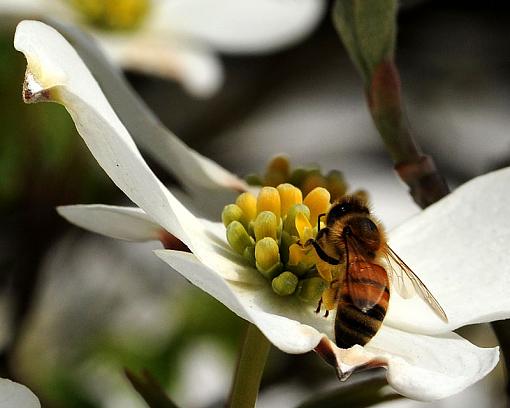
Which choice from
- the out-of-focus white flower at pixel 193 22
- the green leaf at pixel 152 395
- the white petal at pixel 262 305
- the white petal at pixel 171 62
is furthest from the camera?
the out-of-focus white flower at pixel 193 22

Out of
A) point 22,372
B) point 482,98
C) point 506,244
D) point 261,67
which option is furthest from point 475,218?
point 482,98

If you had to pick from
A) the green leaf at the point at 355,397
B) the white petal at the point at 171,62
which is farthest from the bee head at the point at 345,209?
the white petal at the point at 171,62

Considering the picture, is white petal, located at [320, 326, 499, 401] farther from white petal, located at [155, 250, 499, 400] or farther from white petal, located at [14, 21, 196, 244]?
white petal, located at [14, 21, 196, 244]

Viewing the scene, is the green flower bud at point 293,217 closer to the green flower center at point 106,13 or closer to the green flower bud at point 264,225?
the green flower bud at point 264,225

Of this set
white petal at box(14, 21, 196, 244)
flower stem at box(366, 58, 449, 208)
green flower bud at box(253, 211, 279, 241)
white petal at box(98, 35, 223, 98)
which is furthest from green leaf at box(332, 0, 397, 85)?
white petal at box(98, 35, 223, 98)

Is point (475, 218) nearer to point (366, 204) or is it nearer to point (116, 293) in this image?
point (366, 204)

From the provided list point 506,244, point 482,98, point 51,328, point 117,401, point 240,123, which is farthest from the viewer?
point 482,98

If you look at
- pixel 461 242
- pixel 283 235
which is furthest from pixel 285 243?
pixel 461 242
